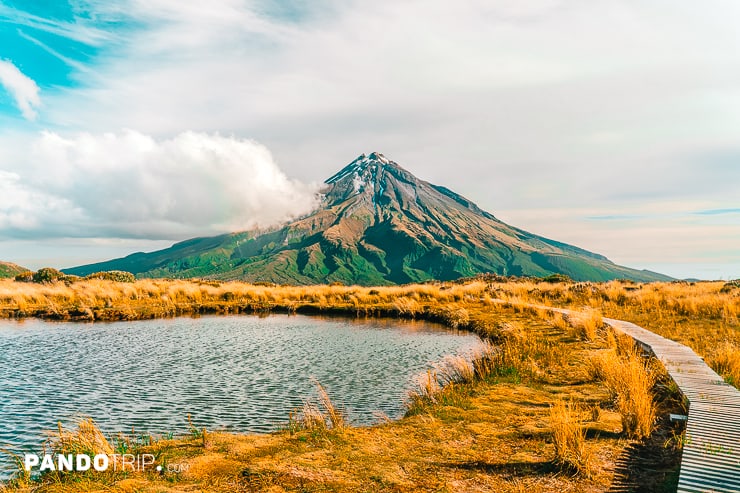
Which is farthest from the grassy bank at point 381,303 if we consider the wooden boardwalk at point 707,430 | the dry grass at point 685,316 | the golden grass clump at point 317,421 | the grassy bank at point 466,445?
the golden grass clump at point 317,421

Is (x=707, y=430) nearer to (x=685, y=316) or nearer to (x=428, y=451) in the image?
(x=428, y=451)

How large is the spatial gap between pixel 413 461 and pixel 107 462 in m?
5.65

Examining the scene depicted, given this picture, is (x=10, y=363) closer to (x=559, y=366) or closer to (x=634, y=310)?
(x=559, y=366)

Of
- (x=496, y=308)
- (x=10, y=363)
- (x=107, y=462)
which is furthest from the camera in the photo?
(x=496, y=308)

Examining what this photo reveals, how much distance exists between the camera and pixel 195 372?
18.7 meters

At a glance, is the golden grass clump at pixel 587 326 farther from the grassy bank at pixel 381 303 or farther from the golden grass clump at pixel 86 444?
the golden grass clump at pixel 86 444

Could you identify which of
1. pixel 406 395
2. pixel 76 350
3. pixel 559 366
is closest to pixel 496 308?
pixel 559 366

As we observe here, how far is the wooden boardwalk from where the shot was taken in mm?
6965

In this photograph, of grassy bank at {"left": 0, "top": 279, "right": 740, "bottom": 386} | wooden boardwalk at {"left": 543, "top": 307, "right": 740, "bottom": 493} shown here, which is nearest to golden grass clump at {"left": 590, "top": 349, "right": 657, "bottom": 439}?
wooden boardwalk at {"left": 543, "top": 307, "right": 740, "bottom": 493}

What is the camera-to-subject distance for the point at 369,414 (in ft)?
45.0

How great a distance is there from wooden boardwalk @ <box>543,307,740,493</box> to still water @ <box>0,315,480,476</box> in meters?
7.29

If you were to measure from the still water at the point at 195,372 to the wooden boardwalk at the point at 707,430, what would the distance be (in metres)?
7.29

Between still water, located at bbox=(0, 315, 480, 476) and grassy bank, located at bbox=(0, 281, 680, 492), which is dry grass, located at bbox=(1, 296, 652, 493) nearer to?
grassy bank, located at bbox=(0, 281, 680, 492)

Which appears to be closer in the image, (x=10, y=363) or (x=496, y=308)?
(x=10, y=363)
